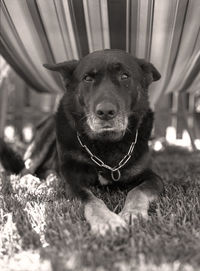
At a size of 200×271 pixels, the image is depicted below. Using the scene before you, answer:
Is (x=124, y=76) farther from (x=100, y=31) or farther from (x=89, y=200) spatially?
(x=89, y=200)

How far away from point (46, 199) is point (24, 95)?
16.5 ft

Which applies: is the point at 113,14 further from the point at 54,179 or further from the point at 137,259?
the point at 137,259

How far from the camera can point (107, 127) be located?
8.91 ft

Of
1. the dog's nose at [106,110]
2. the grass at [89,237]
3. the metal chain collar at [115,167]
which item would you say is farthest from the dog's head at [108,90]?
the grass at [89,237]

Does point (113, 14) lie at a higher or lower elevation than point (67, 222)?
higher

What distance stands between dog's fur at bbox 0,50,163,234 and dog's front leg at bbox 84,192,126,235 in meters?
0.26

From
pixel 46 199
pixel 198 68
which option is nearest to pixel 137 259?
pixel 46 199

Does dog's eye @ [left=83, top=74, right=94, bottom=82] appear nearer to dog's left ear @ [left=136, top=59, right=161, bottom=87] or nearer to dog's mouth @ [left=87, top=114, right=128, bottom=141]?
dog's mouth @ [left=87, top=114, right=128, bottom=141]

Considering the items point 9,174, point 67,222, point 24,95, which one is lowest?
point 24,95

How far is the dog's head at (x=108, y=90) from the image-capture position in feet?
8.71

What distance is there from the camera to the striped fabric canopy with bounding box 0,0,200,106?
2959mm

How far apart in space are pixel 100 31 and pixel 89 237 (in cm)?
200

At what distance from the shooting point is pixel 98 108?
2564mm

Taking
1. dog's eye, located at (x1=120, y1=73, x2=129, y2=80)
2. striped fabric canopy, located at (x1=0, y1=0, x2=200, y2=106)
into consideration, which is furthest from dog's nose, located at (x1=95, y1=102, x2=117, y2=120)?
striped fabric canopy, located at (x1=0, y1=0, x2=200, y2=106)
